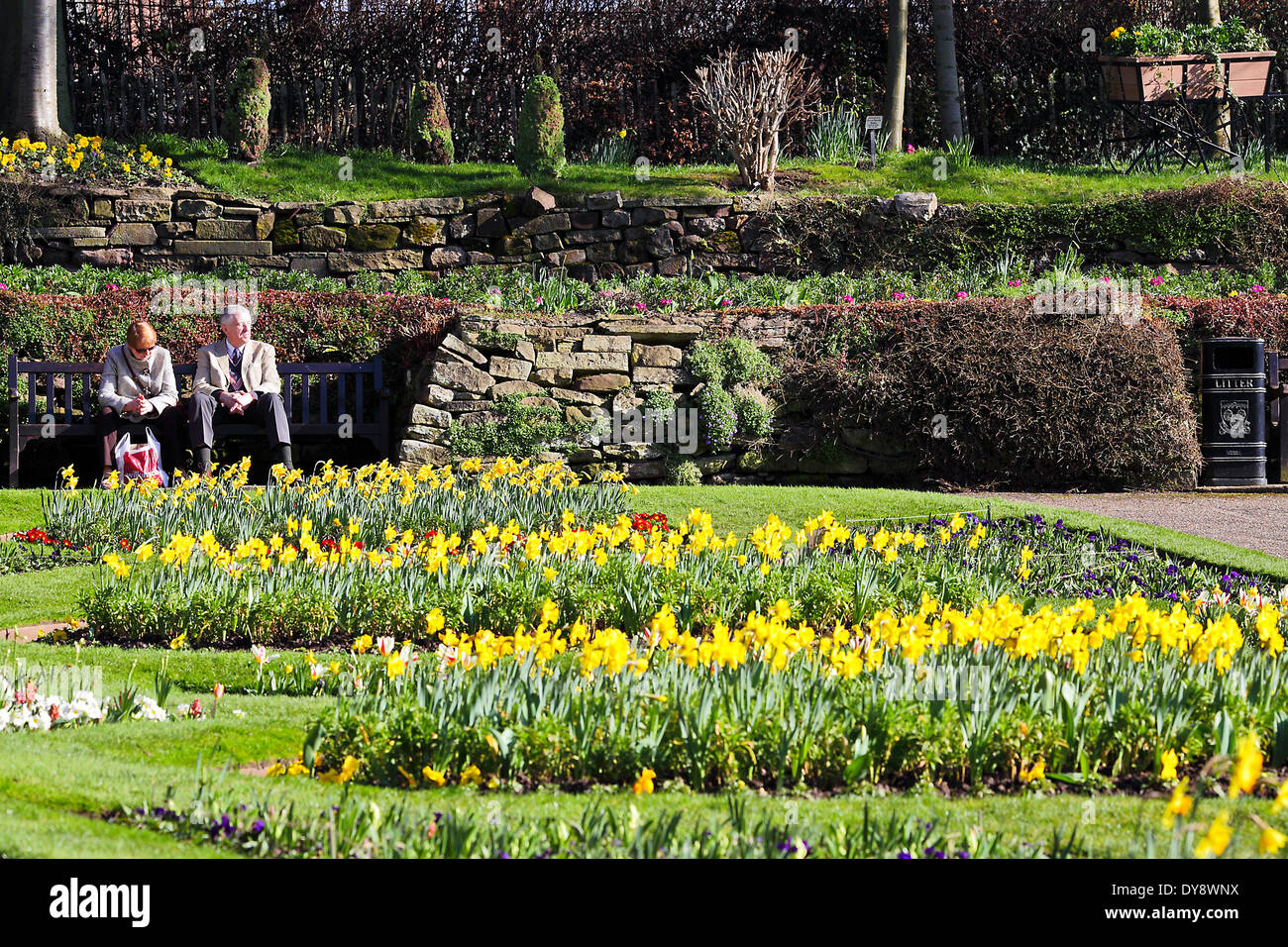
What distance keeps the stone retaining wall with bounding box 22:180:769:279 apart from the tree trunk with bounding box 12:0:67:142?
1342mm

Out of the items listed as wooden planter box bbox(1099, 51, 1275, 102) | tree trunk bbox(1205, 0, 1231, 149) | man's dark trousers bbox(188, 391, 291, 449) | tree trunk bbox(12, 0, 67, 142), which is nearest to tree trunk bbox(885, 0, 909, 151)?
wooden planter box bbox(1099, 51, 1275, 102)

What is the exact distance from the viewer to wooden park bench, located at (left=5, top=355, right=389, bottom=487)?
8.88 metres

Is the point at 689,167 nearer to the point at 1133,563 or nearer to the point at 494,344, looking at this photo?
the point at 494,344

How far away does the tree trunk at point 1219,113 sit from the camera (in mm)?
14875

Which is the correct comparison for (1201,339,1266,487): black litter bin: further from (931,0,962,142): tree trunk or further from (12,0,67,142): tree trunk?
(12,0,67,142): tree trunk

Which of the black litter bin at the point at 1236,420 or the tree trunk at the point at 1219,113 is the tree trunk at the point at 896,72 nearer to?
the tree trunk at the point at 1219,113

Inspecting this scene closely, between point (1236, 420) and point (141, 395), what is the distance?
807 cm

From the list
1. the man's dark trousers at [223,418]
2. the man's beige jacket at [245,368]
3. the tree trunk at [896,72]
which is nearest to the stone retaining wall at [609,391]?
the man's dark trousers at [223,418]

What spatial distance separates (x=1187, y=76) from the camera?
44.8 feet

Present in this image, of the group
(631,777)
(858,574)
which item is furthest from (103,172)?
(631,777)

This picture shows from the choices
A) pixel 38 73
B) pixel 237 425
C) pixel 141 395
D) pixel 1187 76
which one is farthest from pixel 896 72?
pixel 141 395

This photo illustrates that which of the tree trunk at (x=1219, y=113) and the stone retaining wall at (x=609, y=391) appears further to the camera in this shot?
the tree trunk at (x=1219, y=113)

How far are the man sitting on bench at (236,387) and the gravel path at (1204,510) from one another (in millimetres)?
4931

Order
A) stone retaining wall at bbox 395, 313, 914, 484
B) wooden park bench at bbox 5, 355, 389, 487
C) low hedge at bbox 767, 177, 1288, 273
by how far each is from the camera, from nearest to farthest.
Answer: wooden park bench at bbox 5, 355, 389, 487 < stone retaining wall at bbox 395, 313, 914, 484 < low hedge at bbox 767, 177, 1288, 273
